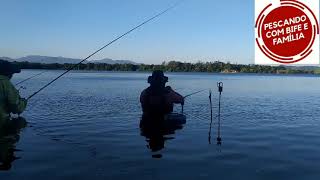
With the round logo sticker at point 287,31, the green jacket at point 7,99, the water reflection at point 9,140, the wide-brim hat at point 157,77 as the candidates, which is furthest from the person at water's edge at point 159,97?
the green jacket at point 7,99

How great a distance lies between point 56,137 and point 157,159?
574 centimetres

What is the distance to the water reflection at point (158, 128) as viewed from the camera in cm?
1585

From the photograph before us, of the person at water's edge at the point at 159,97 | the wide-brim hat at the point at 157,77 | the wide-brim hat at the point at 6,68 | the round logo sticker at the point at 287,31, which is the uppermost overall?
the round logo sticker at the point at 287,31

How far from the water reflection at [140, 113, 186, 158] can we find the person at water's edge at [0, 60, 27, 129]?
19.0 feet

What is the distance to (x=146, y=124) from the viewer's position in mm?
21531

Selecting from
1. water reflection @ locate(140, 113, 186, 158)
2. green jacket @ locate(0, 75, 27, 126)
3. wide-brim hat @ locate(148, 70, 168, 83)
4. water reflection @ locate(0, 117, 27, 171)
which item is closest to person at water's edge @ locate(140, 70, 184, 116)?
wide-brim hat @ locate(148, 70, 168, 83)

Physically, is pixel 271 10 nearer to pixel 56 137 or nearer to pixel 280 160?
pixel 280 160

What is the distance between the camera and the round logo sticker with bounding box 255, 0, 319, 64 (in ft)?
56.8

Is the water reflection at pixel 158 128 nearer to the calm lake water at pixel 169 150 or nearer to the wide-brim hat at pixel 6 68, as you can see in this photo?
the calm lake water at pixel 169 150

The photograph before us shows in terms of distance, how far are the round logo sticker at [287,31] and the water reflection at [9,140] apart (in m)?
11.4

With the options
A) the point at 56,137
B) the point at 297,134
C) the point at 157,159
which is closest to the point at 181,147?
the point at 157,159

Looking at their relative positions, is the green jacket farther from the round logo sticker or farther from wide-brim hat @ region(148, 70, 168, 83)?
the round logo sticker

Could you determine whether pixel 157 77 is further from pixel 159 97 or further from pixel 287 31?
pixel 287 31

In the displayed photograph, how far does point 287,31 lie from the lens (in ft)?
56.4
